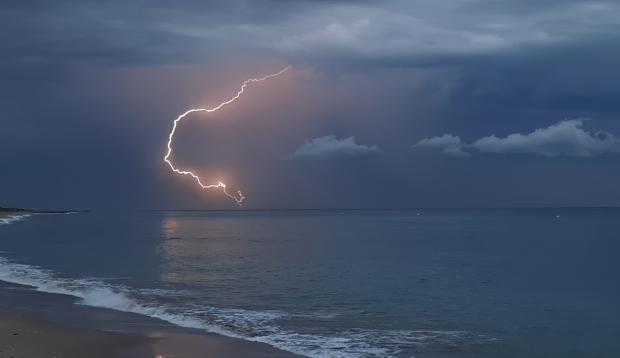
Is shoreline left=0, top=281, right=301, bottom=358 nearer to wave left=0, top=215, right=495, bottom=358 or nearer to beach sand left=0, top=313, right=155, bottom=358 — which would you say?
beach sand left=0, top=313, right=155, bottom=358

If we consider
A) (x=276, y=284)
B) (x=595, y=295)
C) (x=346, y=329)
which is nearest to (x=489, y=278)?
(x=595, y=295)

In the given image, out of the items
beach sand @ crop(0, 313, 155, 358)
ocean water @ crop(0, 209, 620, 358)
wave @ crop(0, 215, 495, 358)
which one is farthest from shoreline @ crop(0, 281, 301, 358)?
ocean water @ crop(0, 209, 620, 358)

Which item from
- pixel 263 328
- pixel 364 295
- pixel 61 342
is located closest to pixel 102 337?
pixel 61 342

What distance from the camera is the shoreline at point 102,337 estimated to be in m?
21.1

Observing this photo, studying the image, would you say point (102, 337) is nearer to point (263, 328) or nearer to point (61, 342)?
point (61, 342)

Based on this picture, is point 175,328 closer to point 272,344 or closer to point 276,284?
point 272,344

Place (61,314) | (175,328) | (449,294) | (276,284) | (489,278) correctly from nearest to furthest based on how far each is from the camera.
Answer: (175,328) → (61,314) → (449,294) → (276,284) → (489,278)

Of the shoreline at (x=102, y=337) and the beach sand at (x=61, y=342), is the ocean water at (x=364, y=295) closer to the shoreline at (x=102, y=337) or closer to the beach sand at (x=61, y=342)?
the shoreline at (x=102, y=337)

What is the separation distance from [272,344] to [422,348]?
465 centimetres

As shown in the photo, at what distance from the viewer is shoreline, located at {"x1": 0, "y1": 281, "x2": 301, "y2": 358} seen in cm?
2106

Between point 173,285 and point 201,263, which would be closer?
point 173,285

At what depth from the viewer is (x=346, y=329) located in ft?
84.0

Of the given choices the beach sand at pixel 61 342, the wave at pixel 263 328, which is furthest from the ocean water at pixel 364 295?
the beach sand at pixel 61 342

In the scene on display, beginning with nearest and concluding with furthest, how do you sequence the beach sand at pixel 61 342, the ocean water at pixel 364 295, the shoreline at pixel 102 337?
1. the beach sand at pixel 61 342
2. the shoreline at pixel 102 337
3. the ocean water at pixel 364 295
